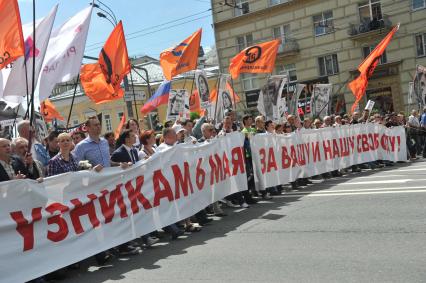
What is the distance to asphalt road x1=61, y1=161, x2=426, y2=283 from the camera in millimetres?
5293

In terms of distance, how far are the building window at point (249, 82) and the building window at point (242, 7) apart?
4.88 metres

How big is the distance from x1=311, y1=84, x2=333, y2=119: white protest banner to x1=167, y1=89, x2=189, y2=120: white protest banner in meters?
5.54

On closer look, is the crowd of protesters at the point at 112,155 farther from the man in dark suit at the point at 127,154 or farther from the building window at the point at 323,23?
the building window at the point at 323,23

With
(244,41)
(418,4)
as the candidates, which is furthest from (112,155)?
(244,41)

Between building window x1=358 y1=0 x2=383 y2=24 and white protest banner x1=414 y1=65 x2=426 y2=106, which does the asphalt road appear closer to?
white protest banner x1=414 y1=65 x2=426 y2=106

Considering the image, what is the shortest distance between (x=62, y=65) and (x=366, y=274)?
6.52 m

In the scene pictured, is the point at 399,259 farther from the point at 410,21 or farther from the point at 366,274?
the point at 410,21

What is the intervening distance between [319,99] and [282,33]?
2128 cm

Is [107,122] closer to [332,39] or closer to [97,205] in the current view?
[332,39]

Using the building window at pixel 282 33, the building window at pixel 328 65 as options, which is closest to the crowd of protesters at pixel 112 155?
the building window at pixel 328 65

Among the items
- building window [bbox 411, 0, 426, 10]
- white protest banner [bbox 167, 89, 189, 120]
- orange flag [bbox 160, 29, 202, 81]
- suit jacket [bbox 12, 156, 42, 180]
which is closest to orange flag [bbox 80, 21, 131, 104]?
orange flag [bbox 160, 29, 202, 81]

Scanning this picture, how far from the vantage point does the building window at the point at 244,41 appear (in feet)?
134

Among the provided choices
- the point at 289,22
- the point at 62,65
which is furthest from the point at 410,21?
the point at 62,65

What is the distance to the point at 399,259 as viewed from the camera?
17.7ft
